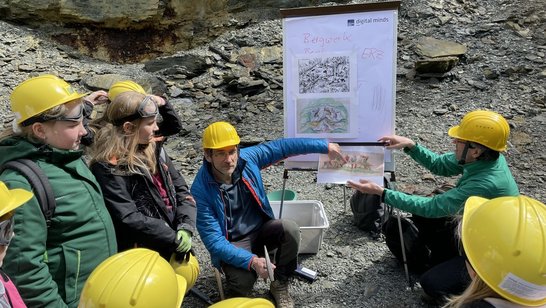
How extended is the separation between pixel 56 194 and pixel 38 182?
11 cm

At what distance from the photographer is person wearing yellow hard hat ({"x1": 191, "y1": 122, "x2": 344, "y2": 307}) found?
324 cm

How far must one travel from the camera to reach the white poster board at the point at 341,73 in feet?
12.3

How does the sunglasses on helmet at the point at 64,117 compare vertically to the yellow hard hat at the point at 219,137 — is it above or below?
above

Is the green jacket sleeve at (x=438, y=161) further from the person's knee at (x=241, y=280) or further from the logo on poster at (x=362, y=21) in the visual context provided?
the person's knee at (x=241, y=280)

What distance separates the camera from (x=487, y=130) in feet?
10.3

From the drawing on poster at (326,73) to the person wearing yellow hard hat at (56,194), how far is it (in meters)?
2.04

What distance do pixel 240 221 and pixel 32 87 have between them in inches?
71.1

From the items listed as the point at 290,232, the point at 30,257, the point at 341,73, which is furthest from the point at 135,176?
the point at 341,73

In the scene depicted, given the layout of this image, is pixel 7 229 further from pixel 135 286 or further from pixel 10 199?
pixel 135 286

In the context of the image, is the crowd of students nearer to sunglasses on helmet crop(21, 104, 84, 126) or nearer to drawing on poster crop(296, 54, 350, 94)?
sunglasses on helmet crop(21, 104, 84, 126)

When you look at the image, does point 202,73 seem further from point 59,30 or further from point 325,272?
point 325,272

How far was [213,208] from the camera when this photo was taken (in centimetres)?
337

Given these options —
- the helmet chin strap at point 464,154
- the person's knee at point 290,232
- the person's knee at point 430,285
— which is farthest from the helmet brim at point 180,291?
the helmet chin strap at point 464,154

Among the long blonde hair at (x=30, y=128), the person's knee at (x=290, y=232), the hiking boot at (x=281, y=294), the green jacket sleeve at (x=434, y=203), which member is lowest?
the hiking boot at (x=281, y=294)
